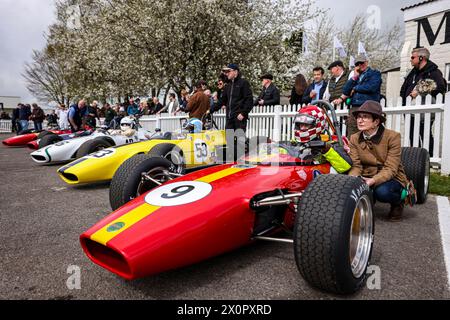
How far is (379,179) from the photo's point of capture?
3400 mm

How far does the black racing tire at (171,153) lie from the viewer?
5.43 m

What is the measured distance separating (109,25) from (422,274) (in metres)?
17.0

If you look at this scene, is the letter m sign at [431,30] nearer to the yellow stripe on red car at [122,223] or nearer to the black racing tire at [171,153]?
the black racing tire at [171,153]

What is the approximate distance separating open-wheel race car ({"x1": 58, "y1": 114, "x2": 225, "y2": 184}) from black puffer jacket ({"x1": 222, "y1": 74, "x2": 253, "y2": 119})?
1.70 feet

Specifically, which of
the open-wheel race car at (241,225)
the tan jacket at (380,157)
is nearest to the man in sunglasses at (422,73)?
the tan jacket at (380,157)

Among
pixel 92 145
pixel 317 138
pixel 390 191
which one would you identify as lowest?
pixel 390 191

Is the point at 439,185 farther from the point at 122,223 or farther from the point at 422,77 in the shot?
the point at 122,223

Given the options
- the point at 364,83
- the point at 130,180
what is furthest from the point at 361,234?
the point at 364,83

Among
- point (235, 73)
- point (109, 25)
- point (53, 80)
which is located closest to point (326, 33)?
point (109, 25)

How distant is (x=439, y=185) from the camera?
207 inches

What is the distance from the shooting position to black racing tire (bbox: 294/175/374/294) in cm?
199

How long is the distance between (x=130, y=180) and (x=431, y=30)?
14.9 metres

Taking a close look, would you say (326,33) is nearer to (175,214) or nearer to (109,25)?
(109,25)

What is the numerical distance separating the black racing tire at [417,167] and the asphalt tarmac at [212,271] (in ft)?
1.63
